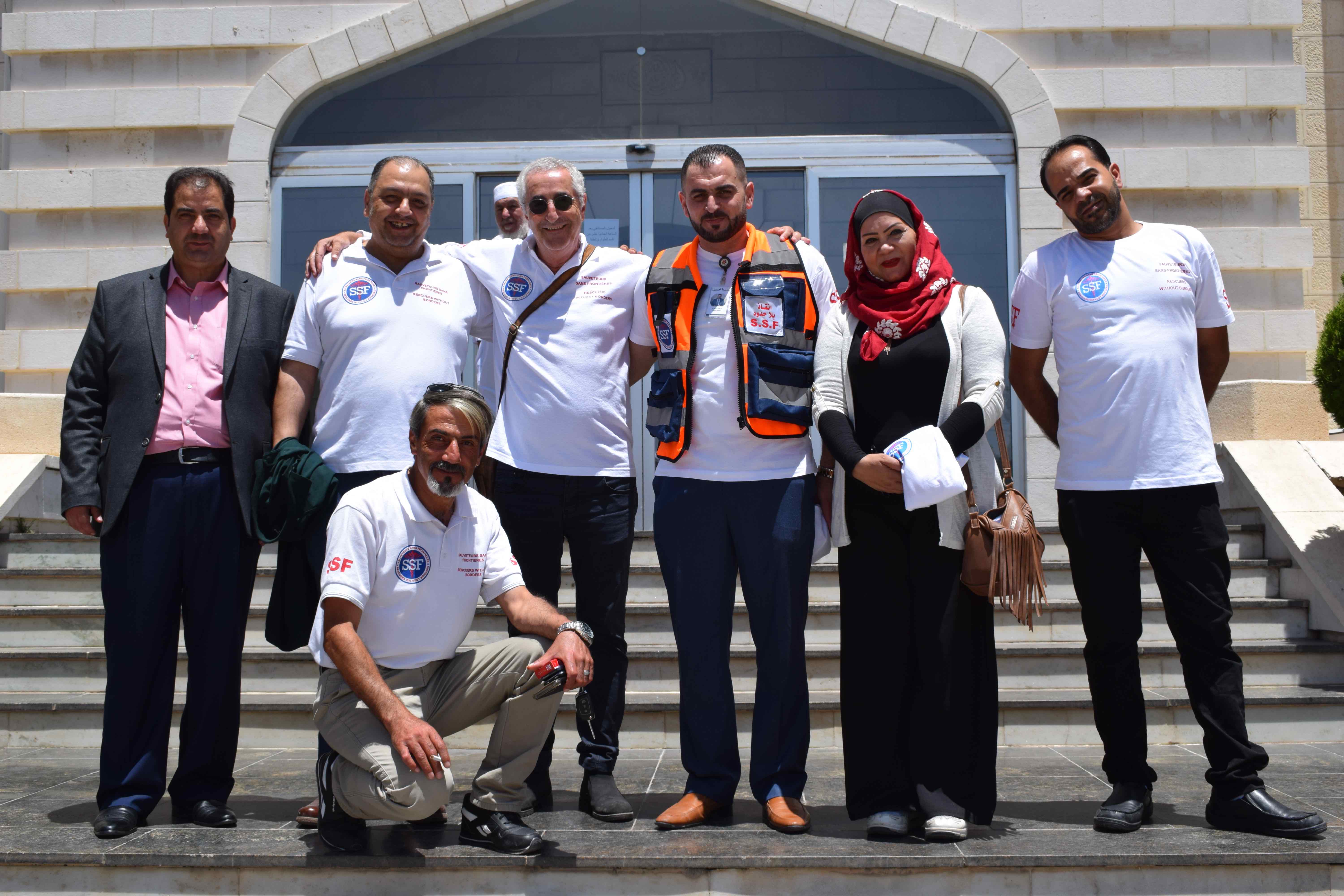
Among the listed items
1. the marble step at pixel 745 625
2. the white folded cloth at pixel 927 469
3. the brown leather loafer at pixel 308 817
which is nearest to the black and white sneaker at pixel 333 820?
the brown leather loafer at pixel 308 817

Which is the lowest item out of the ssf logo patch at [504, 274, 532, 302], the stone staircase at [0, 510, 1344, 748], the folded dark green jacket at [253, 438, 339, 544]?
the stone staircase at [0, 510, 1344, 748]

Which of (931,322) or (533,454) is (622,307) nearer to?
(533,454)

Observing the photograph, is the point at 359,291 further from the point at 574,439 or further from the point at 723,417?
the point at 723,417

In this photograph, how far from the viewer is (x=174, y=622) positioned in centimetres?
352

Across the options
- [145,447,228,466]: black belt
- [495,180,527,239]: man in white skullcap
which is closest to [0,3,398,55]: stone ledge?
[495,180,527,239]: man in white skullcap

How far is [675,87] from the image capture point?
777 centimetres

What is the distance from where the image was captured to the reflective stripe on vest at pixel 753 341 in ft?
11.0

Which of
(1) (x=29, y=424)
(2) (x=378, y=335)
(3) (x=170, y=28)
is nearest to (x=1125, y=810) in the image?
(2) (x=378, y=335)

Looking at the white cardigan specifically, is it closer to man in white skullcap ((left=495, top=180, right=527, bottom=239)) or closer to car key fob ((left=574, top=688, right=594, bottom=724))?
car key fob ((left=574, top=688, right=594, bottom=724))

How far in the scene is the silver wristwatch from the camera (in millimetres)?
3055

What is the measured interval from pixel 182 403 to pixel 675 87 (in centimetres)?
514

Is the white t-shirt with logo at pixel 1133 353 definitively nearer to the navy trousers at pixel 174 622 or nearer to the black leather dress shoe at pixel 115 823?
the navy trousers at pixel 174 622

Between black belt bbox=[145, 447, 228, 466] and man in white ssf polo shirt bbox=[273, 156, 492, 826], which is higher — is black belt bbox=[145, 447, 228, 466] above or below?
below

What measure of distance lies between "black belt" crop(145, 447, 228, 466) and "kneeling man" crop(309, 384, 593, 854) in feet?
2.24
